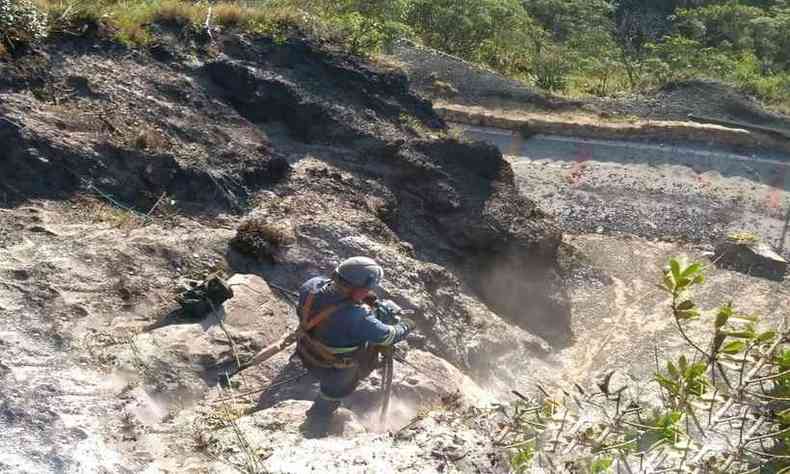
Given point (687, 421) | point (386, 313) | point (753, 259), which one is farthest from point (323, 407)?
point (753, 259)

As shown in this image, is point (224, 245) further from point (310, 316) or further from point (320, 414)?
point (320, 414)

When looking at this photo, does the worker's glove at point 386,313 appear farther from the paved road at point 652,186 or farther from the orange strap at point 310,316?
the paved road at point 652,186

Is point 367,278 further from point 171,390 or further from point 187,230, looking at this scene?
point 187,230

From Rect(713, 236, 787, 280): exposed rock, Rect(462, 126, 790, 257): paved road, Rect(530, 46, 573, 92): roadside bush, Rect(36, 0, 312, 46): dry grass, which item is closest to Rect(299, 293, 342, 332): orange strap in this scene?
Rect(36, 0, 312, 46): dry grass

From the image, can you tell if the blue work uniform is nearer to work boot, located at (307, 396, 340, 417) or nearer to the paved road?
work boot, located at (307, 396, 340, 417)

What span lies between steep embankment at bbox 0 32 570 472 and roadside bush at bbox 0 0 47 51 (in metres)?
0.23

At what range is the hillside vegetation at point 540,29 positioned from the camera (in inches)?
420

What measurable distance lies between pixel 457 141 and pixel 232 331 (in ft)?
18.8

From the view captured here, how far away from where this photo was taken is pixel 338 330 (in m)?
5.82

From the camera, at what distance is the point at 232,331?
7.04 meters

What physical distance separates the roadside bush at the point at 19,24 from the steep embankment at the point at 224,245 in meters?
0.23

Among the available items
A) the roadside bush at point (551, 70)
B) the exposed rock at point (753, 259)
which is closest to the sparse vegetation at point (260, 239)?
Answer: the exposed rock at point (753, 259)

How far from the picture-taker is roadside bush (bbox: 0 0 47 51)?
363 inches

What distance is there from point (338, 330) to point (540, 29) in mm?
19708
